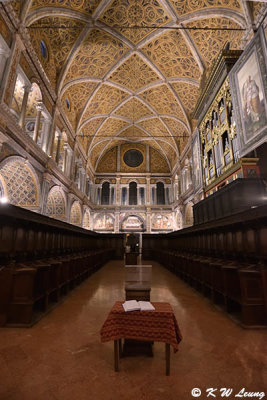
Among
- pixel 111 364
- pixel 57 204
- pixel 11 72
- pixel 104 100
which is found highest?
pixel 104 100

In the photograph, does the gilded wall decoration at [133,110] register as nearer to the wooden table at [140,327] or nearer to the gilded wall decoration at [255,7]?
the gilded wall decoration at [255,7]

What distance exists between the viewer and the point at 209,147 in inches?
473

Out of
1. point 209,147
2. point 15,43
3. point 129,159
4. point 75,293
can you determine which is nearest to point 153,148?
point 129,159

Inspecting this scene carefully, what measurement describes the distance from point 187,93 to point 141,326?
16.6 m

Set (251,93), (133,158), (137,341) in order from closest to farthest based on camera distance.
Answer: (137,341) → (251,93) → (133,158)

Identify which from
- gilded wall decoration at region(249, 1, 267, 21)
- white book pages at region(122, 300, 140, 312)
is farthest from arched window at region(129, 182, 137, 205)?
white book pages at region(122, 300, 140, 312)

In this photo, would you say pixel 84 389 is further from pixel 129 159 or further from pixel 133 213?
pixel 129 159

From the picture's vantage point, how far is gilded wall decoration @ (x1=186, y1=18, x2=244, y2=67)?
31.8ft

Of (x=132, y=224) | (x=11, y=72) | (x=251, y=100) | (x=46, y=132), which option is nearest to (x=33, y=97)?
(x=46, y=132)

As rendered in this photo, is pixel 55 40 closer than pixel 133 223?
Yes

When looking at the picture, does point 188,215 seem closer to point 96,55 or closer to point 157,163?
point 157,163

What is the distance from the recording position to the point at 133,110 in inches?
760

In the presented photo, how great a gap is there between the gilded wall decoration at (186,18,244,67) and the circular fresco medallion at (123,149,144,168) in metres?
14.8

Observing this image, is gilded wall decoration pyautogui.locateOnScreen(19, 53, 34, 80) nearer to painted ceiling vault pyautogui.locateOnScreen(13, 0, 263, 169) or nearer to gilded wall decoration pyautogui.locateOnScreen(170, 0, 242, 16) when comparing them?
painted ceiling vault pyautogui.locateOnScreen(13, 0, 263, 169)
